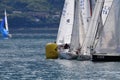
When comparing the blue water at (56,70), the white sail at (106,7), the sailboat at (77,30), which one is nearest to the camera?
the blue water at (56,70)

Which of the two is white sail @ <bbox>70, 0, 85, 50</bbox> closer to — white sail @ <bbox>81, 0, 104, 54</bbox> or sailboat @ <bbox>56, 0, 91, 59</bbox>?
sailboat @ <bbox>56, 0, 91, 59</bbox>

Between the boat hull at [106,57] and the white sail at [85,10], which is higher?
the white sail at [85,10]

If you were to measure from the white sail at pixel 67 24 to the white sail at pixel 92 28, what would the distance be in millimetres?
9433

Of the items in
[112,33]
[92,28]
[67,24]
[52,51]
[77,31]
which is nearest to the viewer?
[112,33]

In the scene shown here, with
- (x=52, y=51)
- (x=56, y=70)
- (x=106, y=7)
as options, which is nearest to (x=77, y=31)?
(x=52, y=51)

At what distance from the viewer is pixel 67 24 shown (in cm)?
11050

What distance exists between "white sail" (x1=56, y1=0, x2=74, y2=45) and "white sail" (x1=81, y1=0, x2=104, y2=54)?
9.43 m

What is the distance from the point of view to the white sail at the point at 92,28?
98438 mm

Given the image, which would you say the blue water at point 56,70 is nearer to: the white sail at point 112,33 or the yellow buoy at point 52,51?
the yellow buoy at point 52,51

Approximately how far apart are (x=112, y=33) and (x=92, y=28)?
5782 millimetres

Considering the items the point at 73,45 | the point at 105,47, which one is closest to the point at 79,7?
the point at 73,45

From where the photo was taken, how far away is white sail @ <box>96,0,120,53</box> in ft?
308

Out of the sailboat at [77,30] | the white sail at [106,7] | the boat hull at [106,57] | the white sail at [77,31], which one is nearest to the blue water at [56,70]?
the boat hull at [106,57]

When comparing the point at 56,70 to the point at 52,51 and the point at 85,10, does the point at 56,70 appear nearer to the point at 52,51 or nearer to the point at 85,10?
the point at 85,10
